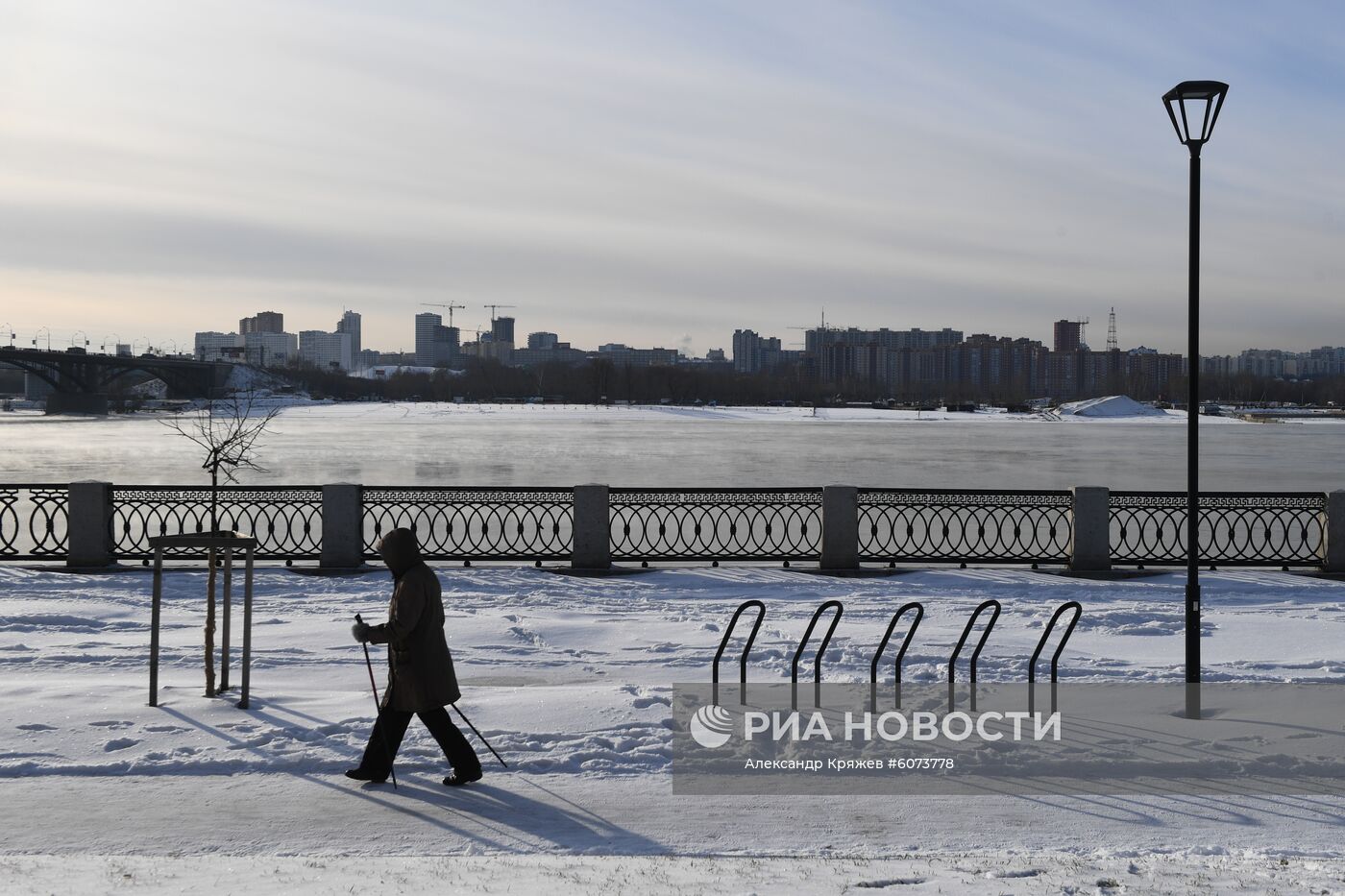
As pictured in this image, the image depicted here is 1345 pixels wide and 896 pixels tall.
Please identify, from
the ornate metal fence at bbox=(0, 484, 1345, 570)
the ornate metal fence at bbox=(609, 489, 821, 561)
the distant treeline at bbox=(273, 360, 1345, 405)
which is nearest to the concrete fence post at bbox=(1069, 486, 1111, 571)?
the ornate metal fence at bbox=(0, 484, 1345, 570)

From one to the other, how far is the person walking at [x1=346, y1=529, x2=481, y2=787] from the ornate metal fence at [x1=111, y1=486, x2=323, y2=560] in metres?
9.89

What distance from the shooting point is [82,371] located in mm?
104875

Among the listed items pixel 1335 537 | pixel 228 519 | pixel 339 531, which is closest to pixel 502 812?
pixel 339 531

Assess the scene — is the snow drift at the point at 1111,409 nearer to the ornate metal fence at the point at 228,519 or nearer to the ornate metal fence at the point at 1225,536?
the ornate metal fence at the point at 1225,536

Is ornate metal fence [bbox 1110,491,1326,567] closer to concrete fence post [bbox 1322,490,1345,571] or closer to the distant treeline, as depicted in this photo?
concrete fence post [bbox 1322,490,1345,571]

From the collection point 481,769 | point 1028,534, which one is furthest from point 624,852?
point 1028,534

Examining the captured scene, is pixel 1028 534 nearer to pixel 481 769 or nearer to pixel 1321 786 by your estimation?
pixel 1321 786

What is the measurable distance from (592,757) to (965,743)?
2.57 metres

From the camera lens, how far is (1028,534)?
71.1 ft

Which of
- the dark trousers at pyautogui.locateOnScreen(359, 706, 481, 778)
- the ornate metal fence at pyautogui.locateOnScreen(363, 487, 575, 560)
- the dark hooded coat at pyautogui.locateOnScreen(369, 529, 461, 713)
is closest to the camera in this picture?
the dark hooded coat at pyautogui.locateOnScreen(369, 529, 461, 713)

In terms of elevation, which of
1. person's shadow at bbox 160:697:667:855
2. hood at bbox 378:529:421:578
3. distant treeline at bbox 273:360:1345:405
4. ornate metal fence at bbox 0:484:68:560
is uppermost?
distant treeline at bbox 273:360:1345:405

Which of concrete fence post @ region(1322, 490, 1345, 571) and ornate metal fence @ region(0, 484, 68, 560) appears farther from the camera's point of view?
ornate metal fence @ region(0, 484, 68, 560)

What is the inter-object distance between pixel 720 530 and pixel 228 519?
980 centimetres

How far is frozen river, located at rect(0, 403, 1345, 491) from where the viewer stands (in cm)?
3128
